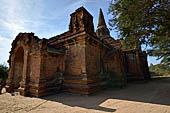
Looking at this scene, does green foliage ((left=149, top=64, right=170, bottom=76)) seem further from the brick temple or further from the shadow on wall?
the shadow on wall

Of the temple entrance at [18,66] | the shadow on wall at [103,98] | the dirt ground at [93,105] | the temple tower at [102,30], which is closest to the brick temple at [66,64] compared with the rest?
the temple entrance at [18,66]

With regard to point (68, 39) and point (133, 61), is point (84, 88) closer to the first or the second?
point (68, 39)

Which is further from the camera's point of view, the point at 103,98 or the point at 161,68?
the point at 161,68

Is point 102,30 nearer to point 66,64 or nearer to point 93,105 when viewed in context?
point 66,64

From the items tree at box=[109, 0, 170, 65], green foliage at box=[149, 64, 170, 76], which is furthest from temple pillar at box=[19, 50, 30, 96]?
green foliage at box=[149, 64, 170, 76]

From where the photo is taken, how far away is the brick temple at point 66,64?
6.82 metres

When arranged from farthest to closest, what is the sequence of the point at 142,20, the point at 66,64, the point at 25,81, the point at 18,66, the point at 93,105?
the point at 18,66
the point at 66,64
the point at 25,81
the point at 142,20
the point at 93,105

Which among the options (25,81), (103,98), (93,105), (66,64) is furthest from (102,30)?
(93,105)

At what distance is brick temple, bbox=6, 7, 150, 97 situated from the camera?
682 cm

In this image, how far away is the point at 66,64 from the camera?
8188 mm

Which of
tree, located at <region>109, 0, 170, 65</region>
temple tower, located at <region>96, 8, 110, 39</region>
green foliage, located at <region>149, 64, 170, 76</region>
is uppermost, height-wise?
temple tower, located at <region>96, 8, 110, 39</region>

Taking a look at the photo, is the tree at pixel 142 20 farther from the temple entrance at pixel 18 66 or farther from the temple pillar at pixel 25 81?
the temple entrance at pixel 18 66

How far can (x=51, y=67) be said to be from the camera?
304 inches

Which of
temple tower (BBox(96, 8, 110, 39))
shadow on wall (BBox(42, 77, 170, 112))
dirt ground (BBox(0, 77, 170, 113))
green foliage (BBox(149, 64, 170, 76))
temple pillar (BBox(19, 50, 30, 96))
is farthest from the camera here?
temple tower (BBox(96, 8, 110, 39))
